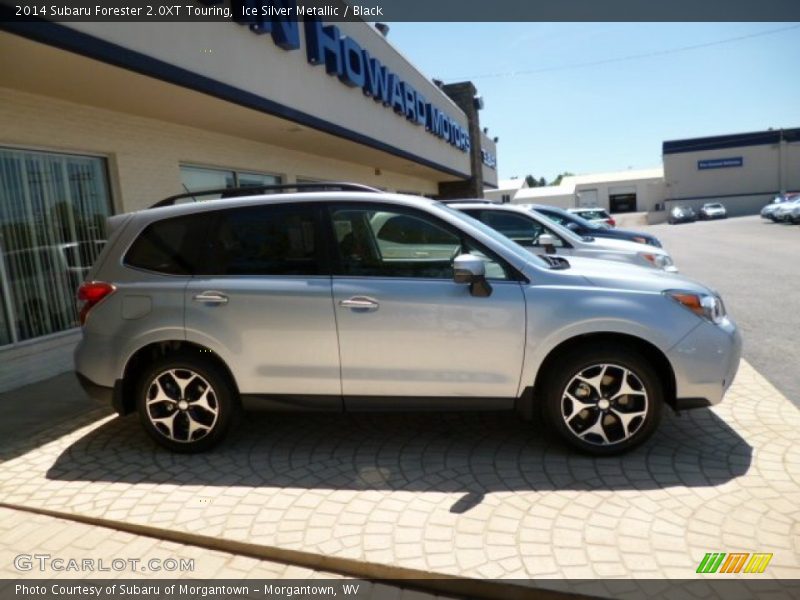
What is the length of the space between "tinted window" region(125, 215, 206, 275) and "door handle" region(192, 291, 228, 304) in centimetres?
22

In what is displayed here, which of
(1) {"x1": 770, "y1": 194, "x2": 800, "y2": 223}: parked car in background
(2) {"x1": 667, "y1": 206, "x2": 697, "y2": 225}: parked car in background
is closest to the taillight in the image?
(1) {"x1": 770, "y1": 194, "x2": 800, "y2": 223}: parked car in background

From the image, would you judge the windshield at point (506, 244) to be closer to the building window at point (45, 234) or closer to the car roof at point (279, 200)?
the car roof at point (279, 200)

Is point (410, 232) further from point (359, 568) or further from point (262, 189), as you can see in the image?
point (359, 568)

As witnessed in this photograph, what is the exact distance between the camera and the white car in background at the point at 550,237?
721 cm

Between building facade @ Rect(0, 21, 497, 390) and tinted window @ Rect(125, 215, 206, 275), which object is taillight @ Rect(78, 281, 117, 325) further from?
building facade @ Rect(0, 21, 497, 390)

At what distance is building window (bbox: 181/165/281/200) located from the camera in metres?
8.43

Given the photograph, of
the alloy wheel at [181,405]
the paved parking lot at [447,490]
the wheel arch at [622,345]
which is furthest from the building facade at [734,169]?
the alloy wheel at [181,405]

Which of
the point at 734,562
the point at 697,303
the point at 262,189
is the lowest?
the point at 734,562

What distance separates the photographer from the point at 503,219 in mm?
7613

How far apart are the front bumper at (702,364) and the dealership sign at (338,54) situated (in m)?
6.40

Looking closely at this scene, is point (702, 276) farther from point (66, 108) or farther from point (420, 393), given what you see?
point (66, 108)

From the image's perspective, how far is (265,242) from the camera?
3.89 m

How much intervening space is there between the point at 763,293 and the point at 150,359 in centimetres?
933

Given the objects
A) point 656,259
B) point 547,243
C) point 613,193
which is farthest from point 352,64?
point 613,193
